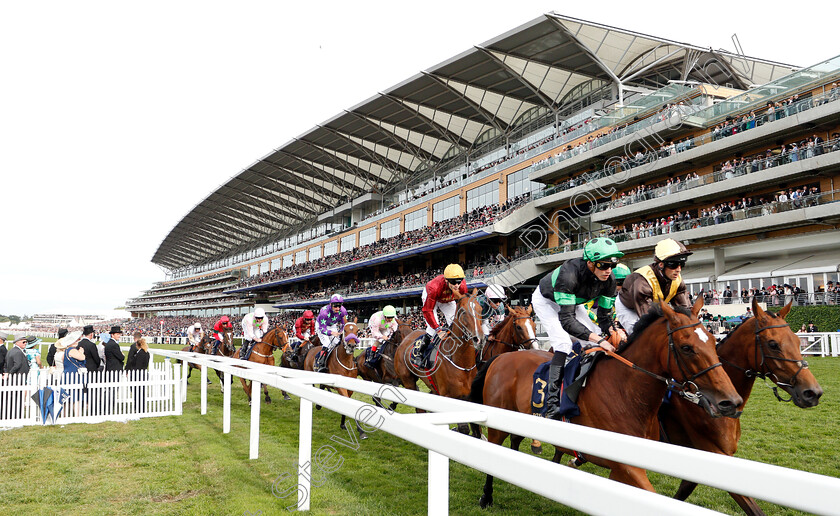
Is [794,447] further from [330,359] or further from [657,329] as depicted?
[330,359]

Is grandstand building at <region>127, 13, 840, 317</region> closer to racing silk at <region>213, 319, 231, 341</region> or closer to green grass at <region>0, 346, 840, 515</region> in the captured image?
racing silk at <region>213, 319, 231, 341</region>

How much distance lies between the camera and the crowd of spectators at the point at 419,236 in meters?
30.9

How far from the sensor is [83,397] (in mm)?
8555

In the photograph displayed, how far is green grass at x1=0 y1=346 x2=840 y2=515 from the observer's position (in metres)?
4.31

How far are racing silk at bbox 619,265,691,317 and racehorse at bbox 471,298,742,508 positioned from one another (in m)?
0.52

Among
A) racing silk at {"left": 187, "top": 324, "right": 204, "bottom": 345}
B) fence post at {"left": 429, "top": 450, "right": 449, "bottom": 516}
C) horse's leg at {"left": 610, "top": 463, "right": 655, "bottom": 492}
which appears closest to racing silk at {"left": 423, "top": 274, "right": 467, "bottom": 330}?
horse's leg at {"left": 610, "top": 463, "right": 655, "bottom": 492}

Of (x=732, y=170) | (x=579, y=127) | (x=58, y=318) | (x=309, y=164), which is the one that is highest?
(x=309, y=164)

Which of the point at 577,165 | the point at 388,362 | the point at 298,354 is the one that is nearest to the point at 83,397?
the point at 298,354

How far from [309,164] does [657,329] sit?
46.2 meters

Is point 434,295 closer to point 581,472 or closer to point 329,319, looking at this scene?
point 329,319

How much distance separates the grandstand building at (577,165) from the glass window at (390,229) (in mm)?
154

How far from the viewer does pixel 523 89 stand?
103 feet

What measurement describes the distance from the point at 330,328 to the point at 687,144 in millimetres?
19372

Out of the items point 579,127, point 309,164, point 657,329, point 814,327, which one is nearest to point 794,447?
point 657,329
